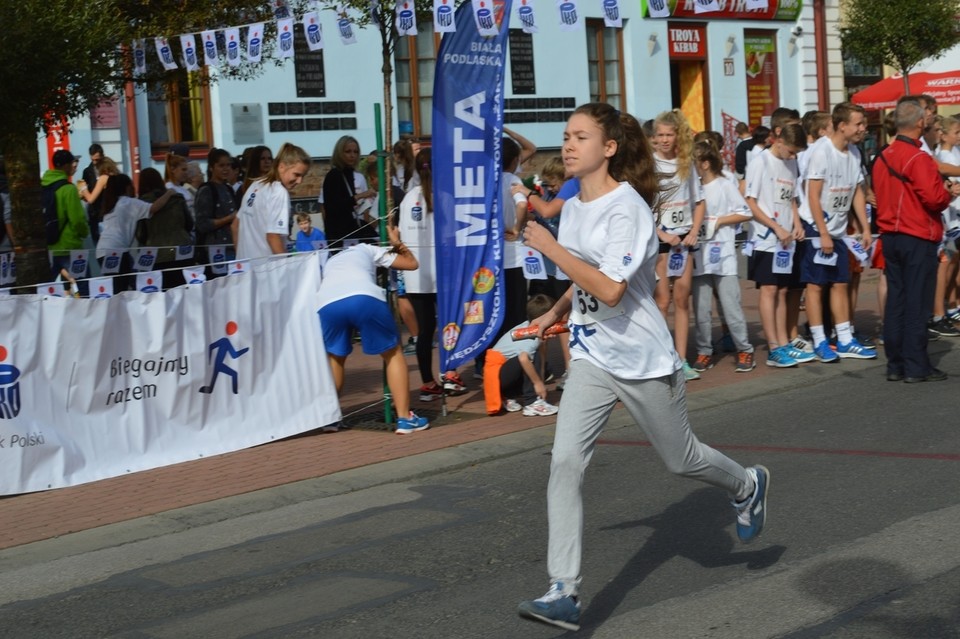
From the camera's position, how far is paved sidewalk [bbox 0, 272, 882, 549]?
24.1 feet

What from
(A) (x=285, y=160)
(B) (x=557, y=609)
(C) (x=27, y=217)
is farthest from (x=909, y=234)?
(C) (x=27, y=217)

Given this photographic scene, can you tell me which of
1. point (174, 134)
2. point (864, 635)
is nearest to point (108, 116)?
point (174, 134)

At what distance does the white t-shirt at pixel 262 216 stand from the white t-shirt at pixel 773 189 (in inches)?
151

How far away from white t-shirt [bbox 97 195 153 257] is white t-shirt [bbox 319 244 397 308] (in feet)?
16.0

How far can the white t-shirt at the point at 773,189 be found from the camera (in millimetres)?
10781

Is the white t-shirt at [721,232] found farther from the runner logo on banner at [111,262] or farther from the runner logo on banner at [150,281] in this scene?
the runner logo on banner at [111,262]

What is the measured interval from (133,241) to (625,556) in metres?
8.88

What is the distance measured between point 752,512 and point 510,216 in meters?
4.77

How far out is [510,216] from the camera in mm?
9914

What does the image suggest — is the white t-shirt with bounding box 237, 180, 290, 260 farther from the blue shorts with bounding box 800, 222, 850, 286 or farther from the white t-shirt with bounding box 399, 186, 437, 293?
the blue shorts with bounding box 800, 222, 850, 286

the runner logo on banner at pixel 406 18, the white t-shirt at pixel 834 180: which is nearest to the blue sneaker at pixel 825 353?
the white t-shirt at pixel 834 180

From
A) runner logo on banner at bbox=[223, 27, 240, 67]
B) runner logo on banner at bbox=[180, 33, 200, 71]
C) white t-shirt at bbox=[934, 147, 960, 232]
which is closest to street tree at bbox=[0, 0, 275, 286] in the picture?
runner logo on banner at bbox=[180, 33, 200, 71]

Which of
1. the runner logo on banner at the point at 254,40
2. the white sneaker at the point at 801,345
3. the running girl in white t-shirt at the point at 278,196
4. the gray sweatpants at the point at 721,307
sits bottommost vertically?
the white sneaker at the point at 801,345

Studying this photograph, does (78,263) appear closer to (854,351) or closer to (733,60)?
(854,351)
